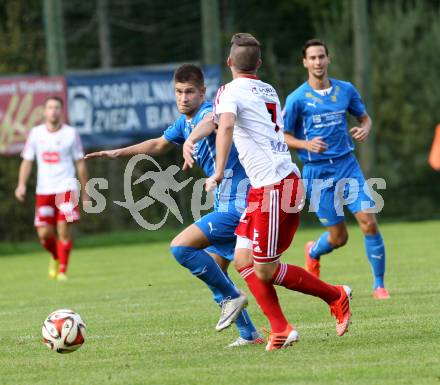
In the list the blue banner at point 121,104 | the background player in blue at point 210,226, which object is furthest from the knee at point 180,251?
the blue banner at point 121,104

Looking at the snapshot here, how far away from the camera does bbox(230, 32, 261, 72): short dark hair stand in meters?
7.14

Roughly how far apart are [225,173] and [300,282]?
3.00 ft

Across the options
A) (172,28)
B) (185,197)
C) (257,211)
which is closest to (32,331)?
(257,211)

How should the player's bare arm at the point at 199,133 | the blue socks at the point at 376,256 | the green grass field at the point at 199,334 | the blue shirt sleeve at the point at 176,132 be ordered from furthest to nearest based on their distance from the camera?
the blue socks at the point at 376,256, the blue shirt sleeve at the point at 176,132, the player's bare arm at the point at 199,133, the green grass field at the point at 199,334

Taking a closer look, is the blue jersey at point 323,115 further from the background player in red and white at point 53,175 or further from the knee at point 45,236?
the knee at point 45,236

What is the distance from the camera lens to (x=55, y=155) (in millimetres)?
15375

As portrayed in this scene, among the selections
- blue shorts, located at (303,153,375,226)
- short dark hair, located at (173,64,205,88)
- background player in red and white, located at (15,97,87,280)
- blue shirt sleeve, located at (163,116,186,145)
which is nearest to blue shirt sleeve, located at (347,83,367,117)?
blue shorts, located at (303,153,375,226)

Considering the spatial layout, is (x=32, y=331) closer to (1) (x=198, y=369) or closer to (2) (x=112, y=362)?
(2) (x=112, y=362)

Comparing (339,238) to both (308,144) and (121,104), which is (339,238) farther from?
(121,104)

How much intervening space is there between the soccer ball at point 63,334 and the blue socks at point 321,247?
4.40 m

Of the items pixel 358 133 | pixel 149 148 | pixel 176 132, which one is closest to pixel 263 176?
pixel 176 132

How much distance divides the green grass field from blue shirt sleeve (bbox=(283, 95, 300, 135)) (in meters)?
1.56

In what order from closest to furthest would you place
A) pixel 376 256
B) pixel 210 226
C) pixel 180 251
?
pixel 180 251
pixel 210 226
pixel 376 256

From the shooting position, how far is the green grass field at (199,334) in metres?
6.36
